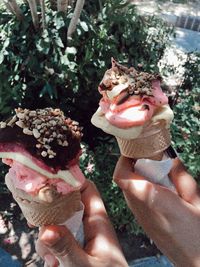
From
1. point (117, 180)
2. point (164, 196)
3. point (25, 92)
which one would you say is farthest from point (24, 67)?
point (164, 196)

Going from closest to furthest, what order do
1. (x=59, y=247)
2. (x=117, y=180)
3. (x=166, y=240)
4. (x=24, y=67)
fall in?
1. (x=59, y=247)
2. (x=166, y=240)
3. (x=117, y=180)
4. (x=24, y=67)

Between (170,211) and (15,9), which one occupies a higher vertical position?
(15,9)

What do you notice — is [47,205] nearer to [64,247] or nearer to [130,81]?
[64,247]

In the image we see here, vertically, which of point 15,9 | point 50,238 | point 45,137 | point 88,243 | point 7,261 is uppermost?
point 45,137

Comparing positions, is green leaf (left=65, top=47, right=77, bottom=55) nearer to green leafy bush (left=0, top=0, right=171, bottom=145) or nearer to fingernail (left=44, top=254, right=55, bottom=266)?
green leafy bush (left=0, top=0, right=171, bottom=145)

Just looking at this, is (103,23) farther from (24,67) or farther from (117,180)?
(117,180)

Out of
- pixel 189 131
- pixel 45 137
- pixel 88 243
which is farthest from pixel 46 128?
pixel 189 131

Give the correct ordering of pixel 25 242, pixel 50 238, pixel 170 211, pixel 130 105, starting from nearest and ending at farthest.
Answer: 1. pixel 50 238
2. pixel 170 211
3. pixel 130 105
4. pixel 25 242

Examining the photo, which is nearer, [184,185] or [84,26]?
[184,185]
